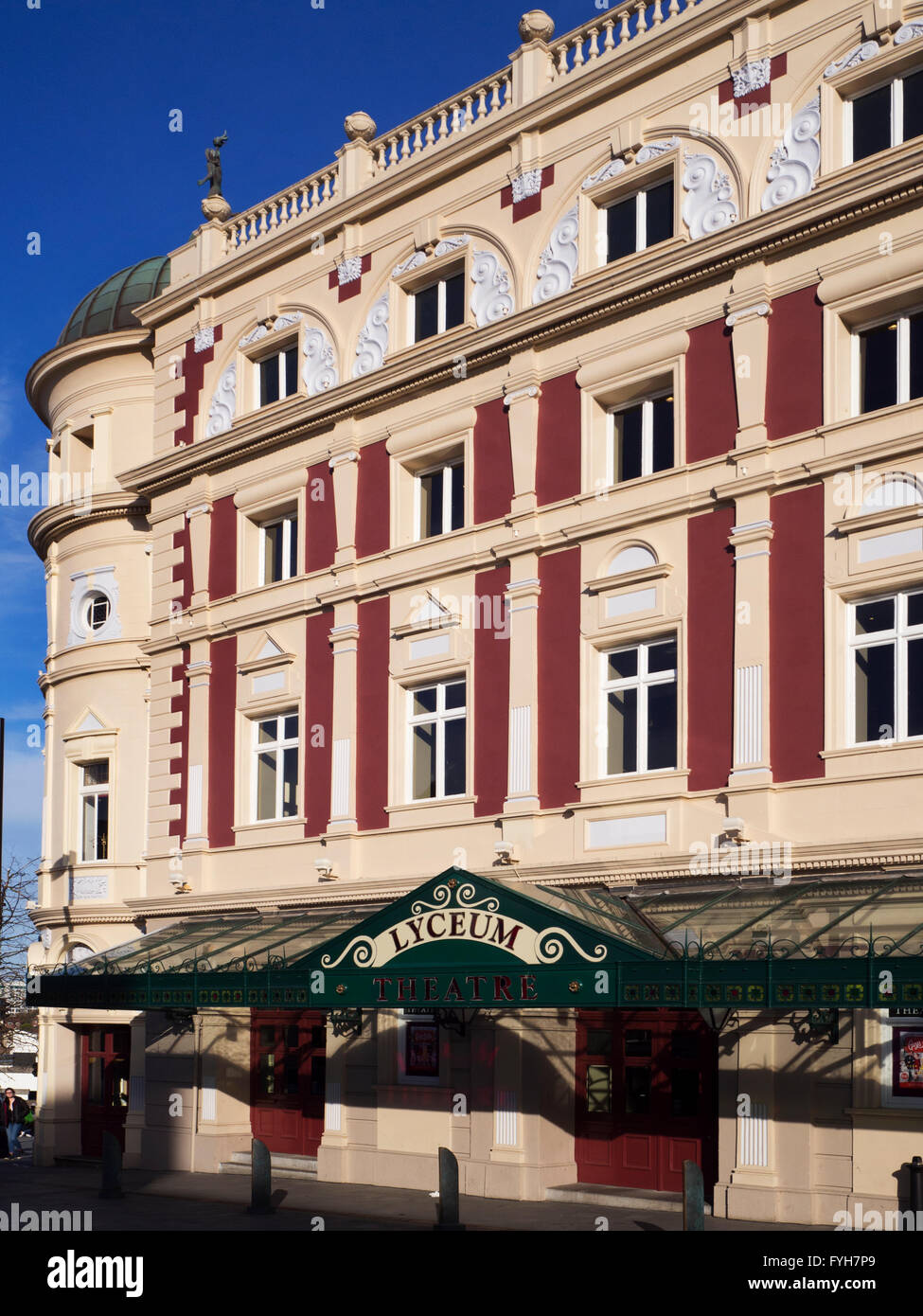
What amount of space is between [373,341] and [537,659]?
270 inches

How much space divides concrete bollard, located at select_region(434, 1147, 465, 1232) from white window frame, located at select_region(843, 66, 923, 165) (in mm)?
13291

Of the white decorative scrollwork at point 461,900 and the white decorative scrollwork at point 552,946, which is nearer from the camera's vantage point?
the white decorative scrollwork at point 552,946

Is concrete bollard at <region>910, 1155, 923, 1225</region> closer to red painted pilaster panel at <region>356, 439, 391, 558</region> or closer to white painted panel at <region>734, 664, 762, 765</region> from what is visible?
white painted panel at <region>734, 664, 762, 765</region>

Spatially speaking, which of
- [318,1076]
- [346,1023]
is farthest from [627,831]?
[318,1076]

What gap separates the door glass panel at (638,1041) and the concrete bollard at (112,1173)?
8.23 m

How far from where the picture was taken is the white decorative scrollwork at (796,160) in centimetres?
2058

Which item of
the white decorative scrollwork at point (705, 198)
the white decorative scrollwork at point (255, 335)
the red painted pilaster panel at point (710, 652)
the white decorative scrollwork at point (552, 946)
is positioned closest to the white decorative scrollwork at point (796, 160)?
the white decorative scrollwork at point (705, 198)

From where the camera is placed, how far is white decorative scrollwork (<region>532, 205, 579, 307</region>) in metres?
23.5

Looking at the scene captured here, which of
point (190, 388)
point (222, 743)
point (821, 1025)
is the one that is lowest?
point (821, 1025)

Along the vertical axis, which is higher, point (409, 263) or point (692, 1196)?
point (409, 263)

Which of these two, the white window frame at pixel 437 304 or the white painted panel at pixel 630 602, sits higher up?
the white window frame at pixel 437 304

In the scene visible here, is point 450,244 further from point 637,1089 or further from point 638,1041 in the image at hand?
point 637,1089

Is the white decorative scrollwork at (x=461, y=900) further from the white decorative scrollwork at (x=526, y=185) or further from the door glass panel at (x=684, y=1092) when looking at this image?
the white decorative scrollwork at (x=526, y=185)

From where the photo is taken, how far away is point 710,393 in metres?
21.3
